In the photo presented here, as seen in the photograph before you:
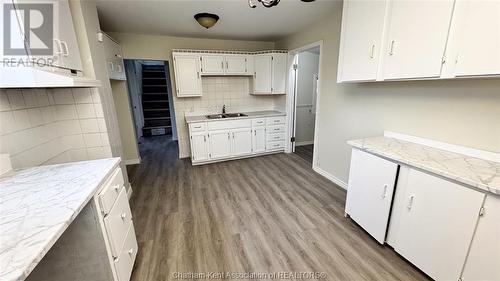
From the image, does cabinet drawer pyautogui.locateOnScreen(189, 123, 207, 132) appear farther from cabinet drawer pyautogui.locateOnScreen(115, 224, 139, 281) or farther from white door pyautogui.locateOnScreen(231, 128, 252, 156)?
cabinet drawer pyautogui.locateOnScreen(115, 224, 139, 281)

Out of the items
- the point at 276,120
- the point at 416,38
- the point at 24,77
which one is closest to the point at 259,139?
the point at 276,120

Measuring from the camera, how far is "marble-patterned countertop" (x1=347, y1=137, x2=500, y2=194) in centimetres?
116

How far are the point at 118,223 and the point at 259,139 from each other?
2.98 m

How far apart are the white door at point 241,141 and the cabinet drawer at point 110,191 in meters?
2.46

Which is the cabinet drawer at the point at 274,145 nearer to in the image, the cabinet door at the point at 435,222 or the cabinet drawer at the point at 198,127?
the cabinet drawer at the point at 198,127

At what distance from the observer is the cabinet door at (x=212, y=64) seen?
3.70 m

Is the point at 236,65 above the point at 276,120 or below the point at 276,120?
above

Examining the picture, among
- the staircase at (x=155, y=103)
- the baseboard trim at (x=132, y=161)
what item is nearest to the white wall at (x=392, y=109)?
the baseboard trim at (x=132, y=161)

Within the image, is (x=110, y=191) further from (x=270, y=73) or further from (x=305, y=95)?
(x=305, y=95)

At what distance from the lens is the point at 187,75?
365 centimetres

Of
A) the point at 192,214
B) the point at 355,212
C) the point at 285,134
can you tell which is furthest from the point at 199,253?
the point at 285,134

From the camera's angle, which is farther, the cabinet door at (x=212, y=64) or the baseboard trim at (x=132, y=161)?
the baseboard trim at (x=132, y=161)

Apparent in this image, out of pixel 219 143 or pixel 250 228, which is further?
pixel 219 143

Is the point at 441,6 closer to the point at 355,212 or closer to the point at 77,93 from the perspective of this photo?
the point at 355,212
